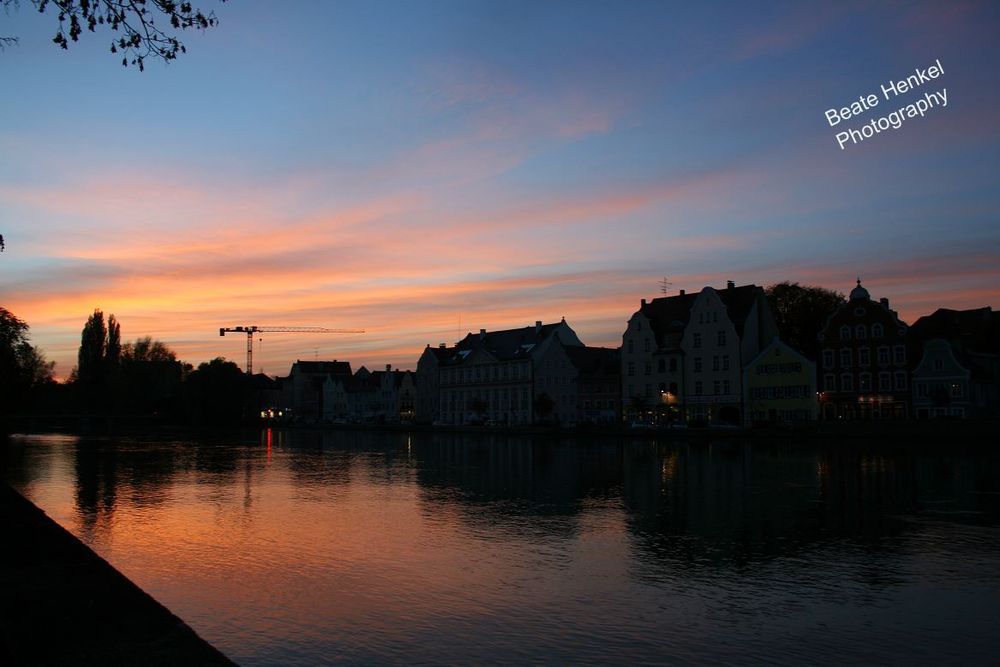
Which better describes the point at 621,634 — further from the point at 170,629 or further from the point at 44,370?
the point at 44,370

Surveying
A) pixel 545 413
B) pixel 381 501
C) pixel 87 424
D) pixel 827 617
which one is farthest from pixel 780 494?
pixel 87 424

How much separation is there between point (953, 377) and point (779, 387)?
55.4ft

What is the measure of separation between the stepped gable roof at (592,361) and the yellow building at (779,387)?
29.0 metres

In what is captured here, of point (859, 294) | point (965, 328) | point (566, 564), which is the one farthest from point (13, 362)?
point (965, 328)

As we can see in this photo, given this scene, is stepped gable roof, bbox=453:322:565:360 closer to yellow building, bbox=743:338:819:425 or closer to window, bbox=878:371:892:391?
yellow building, bbox=743:338:819:425

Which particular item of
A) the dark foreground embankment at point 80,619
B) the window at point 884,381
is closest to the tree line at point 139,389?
the window at point 884,381

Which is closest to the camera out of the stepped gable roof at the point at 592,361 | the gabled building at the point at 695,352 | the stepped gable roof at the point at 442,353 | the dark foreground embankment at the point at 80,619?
the dark foreground embankment at the point at 80,619

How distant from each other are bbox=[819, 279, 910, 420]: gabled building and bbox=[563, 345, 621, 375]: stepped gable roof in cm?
3544

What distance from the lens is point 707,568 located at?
1836 centimetres

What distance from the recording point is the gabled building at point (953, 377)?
77625mm

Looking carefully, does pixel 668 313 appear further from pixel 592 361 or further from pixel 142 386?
pixel 142 386

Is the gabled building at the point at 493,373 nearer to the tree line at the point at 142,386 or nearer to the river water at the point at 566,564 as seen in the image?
the tree line at the point at 142,386

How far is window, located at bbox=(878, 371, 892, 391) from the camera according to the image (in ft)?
274

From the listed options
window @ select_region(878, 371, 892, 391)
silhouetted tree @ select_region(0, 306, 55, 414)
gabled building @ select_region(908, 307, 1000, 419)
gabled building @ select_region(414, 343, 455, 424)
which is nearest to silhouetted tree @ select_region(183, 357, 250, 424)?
gabled building @ select_region(414, 343, 455, 424)
